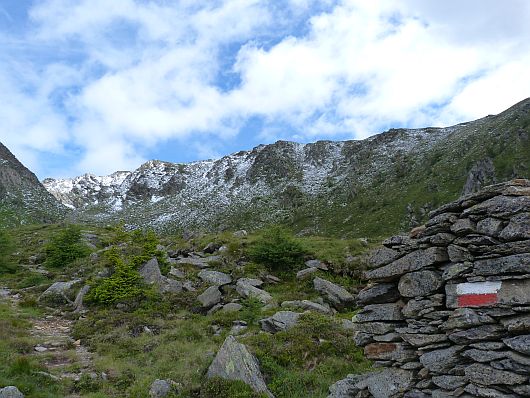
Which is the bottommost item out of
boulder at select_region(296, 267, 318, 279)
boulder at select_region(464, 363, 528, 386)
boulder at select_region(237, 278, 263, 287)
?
boulder at select_region(464, 363, 528, 386)

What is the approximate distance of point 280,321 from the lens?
15102mm

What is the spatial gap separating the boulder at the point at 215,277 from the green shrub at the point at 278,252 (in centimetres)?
267

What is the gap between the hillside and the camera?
8738 cm

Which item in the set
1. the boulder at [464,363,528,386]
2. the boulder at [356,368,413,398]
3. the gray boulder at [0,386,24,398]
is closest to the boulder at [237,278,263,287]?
the boulder at [356,368,413,398]

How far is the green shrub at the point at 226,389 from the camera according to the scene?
10.4 meters

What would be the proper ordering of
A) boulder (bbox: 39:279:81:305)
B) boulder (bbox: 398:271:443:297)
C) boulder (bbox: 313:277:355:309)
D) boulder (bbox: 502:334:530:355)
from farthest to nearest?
1. boulder (bbox: 39:279:81:305)
2. boulder (bbox: 313:277:355:309)
3. boulder (bbox: 398:271:443:297)
4. boulder (bbox: 502:334:530:355)

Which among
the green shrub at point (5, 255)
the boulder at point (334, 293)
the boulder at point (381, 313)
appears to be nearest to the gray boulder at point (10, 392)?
the boulder at point (381, 313)

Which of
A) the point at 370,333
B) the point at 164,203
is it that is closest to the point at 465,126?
the point at 164,203

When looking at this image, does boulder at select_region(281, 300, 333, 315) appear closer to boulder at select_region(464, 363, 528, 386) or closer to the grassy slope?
the grassy slope

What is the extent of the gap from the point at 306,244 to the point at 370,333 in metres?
16.3

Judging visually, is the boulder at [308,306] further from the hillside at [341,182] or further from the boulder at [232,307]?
the hillside at [341,182]

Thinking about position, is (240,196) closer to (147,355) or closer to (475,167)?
(475,167)

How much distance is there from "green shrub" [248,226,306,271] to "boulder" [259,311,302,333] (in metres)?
Answer: 7.91

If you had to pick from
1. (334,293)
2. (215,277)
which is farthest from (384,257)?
(215,277)
